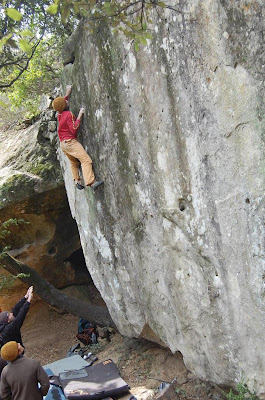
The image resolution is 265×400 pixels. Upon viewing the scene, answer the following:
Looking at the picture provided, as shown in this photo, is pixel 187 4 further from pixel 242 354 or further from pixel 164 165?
pixel 242 354

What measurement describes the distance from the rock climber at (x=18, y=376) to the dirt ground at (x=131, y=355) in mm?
1859

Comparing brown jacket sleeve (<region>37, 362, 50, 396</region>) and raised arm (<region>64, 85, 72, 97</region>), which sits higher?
raised arm (<region>64, 85, 72, 97</region>)

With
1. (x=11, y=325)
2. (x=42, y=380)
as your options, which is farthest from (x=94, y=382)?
(x=42, y=380)

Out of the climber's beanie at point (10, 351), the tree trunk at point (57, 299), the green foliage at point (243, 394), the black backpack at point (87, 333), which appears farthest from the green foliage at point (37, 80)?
the green foliage at point (243, 394)

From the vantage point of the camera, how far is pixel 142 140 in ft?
16.9

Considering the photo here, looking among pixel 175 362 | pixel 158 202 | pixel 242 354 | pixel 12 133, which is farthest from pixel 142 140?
pixel 12 133

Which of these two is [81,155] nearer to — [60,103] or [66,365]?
[60,103]

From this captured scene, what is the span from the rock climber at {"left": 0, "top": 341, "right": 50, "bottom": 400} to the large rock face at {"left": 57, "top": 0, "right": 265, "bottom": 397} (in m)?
1.97

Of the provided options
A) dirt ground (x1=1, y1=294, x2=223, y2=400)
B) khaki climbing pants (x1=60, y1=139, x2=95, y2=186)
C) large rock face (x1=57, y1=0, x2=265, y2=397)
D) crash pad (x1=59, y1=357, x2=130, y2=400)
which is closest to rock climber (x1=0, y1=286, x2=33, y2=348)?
Result: crash pad (x1=59, y1=357, x2=130, y2=400)

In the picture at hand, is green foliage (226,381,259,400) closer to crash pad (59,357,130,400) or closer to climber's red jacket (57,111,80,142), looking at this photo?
crash pad (59,357,130,400)

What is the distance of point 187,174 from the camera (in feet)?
15.4

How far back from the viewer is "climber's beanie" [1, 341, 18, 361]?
13.6 feet

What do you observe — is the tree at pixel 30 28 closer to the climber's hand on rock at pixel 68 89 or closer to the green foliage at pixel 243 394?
the climber's hand on rock at pixel 68 89

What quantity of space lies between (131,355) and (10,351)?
9.79 ft
